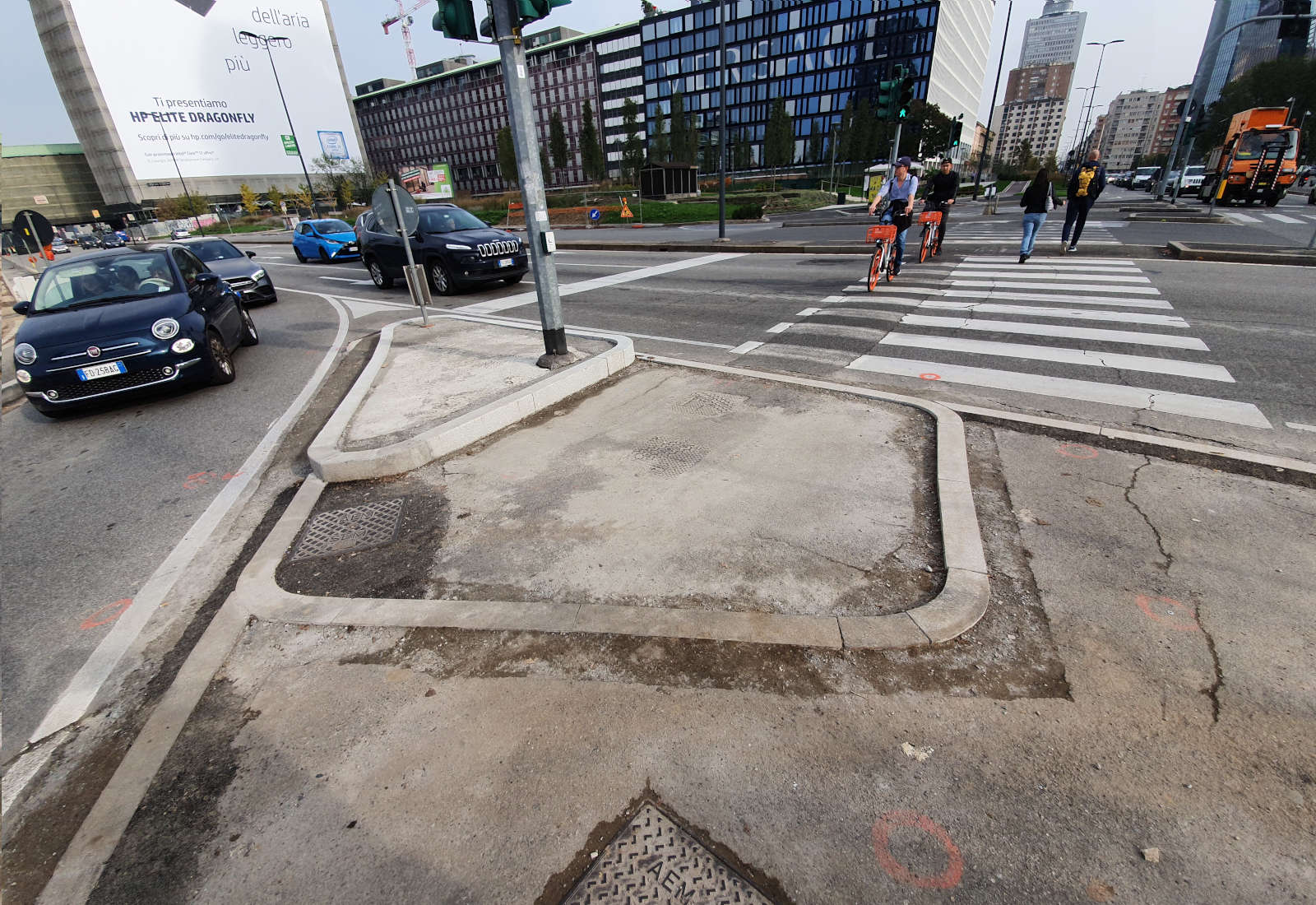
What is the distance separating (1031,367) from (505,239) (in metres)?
10.5

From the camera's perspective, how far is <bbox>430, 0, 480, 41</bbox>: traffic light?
531cm

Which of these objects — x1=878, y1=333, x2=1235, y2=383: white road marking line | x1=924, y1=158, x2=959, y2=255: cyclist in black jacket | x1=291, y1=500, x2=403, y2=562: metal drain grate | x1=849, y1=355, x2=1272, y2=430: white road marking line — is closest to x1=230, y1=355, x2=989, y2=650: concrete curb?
x1=291, y1=500, x2=403, y2=562: metal drain grate

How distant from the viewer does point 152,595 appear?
3510 mm

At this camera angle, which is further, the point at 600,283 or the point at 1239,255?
the point at 600,283

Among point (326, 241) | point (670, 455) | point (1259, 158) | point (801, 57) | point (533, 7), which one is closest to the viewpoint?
point (670, 455)

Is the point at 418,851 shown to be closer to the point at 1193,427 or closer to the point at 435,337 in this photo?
the point at 1193,427

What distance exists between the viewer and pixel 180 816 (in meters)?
2.11

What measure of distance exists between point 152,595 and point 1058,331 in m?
9.46

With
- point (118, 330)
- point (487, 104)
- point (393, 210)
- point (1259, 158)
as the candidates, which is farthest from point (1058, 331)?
point (487, 104)

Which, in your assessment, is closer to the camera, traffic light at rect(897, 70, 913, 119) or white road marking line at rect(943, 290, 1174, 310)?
white road marking line at rect(943, 290, 1174, 310)

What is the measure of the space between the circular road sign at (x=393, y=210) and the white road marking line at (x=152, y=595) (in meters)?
3.89

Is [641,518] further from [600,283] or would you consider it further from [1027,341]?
[600,283]

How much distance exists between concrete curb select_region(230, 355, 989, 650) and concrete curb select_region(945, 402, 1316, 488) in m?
Result: 1.87

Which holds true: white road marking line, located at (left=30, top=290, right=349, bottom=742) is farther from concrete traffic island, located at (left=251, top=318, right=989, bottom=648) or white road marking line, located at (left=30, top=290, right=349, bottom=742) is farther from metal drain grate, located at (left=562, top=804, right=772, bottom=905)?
metal drain grate, located at (left=562, top=804, right=772, bottom=905)
